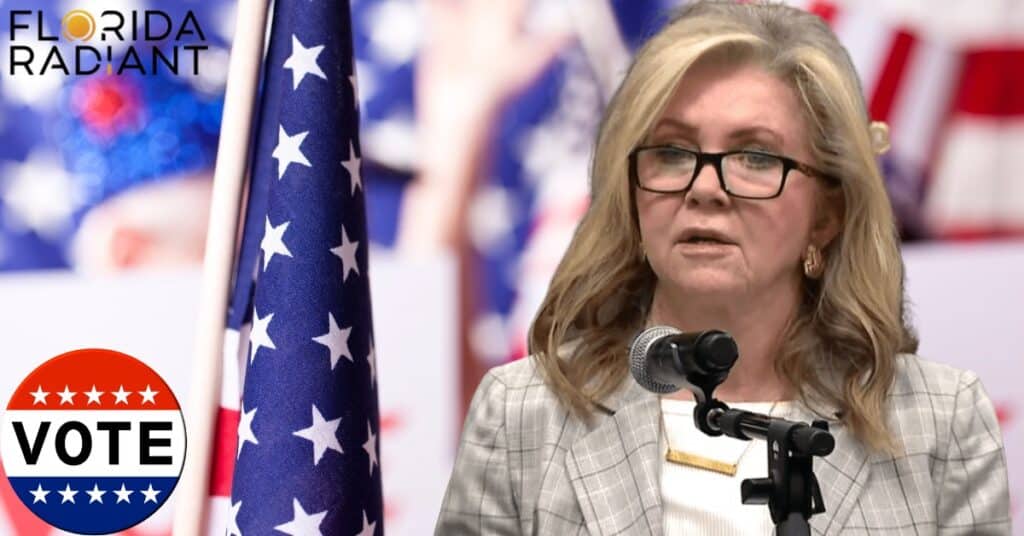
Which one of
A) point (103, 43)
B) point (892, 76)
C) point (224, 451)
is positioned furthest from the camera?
point (892, 76)

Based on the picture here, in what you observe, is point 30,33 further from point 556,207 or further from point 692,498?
point 692,498

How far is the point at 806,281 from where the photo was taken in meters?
2.15

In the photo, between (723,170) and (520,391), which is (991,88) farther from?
(520,391)

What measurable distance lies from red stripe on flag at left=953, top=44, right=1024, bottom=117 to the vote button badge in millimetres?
1846

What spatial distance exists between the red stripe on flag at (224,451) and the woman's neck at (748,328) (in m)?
0.83

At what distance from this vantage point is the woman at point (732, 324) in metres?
1.96

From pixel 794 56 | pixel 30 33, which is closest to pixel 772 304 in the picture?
pixel 794 56

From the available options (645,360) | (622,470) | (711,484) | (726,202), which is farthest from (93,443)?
(645,360)

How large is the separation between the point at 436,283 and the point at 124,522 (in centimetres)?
83

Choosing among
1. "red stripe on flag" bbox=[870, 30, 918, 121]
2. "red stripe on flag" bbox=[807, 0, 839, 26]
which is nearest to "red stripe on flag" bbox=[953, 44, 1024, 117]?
"red stripe on flag" bbox=[870, 30, 918, 121]

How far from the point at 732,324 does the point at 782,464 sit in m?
0.62

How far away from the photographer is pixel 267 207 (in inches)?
91.3

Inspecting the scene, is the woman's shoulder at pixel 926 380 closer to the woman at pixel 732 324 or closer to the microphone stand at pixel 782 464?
the woman at pixel 732 324

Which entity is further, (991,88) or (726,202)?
(991,88)
